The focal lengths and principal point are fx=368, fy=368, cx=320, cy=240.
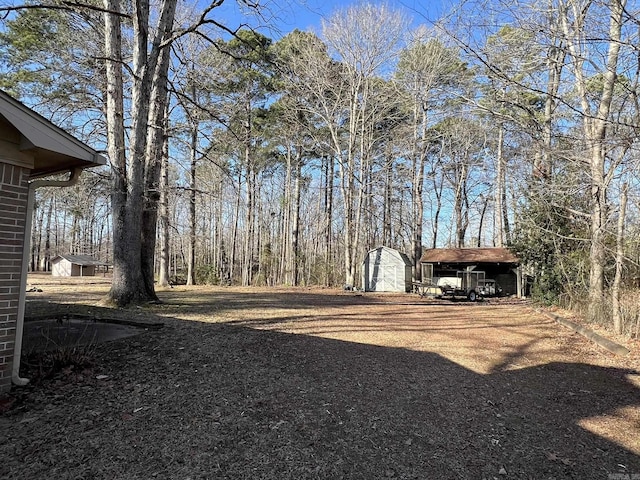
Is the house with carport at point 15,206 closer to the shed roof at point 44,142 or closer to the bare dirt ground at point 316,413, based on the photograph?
the shed roof at point 44,142

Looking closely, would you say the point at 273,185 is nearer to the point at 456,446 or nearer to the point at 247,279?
the point at 247,279

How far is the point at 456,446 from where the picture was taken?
2945mm

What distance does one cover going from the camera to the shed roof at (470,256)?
72.9ft

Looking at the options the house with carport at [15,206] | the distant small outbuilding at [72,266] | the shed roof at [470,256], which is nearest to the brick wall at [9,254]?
the house with carport at [15,206]

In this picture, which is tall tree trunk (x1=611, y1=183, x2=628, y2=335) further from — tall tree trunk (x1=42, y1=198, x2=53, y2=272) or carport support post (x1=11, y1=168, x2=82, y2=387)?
tall tree trunk (x1=42, y1=198, x2=53, y2=272)

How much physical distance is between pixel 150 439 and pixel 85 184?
930 cm

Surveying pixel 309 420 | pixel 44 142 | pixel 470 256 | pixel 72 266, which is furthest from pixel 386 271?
pixel 72 266

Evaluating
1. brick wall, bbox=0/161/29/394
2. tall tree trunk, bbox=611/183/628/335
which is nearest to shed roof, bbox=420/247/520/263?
tall tree trunk, bbox=611/183/628/335

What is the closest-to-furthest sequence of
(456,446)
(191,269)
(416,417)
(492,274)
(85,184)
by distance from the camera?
(456,446) → (416,417) → (85,184) → (191,269) → (492,274)

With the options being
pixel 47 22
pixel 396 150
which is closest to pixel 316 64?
pixel 396 150

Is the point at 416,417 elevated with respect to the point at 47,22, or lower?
lower

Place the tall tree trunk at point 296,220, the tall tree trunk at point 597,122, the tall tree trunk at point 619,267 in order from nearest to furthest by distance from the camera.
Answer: the tall tree trunk at point 597,122
the tall tree trunk at point 619,267
the tall tree trunk at point 296,220

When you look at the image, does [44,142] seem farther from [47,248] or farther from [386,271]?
[47,248]

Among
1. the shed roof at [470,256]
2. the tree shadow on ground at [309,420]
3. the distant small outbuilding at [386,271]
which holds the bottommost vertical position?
the tree shadow on ground at [309,420]
